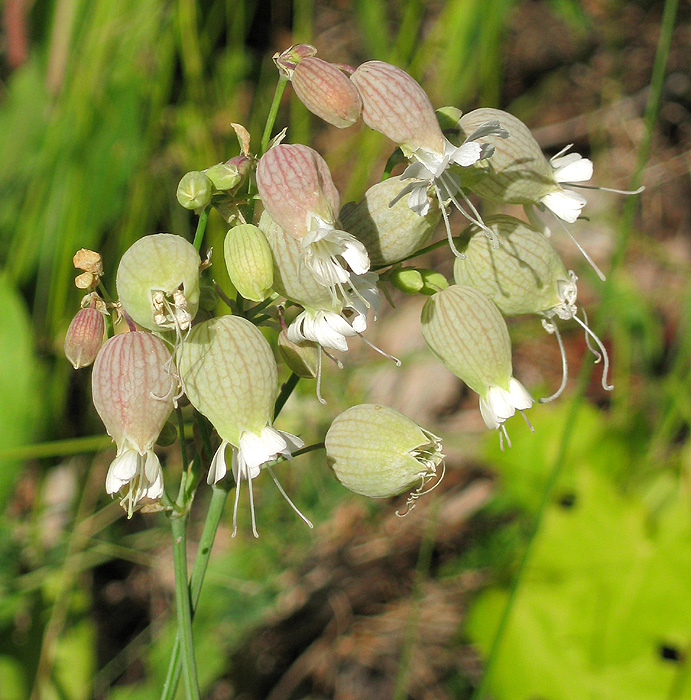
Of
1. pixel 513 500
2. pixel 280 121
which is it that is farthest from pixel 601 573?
pixel 280 121

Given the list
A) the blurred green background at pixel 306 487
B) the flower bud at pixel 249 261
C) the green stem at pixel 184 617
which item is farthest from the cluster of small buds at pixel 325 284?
the blurred green background at pixel 306 487

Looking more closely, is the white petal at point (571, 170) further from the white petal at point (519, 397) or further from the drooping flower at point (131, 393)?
the drooping flower at point (131, 393)

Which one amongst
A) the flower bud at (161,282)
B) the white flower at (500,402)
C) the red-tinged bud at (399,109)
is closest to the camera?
the flower bud at (161,282)

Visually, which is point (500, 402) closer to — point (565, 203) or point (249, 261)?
point (565, 203)

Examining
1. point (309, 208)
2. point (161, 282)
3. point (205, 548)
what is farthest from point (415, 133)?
point (205, 548)

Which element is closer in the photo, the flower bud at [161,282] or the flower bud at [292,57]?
the flower bud at [161,282]

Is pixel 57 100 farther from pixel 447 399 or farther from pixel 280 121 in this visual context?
pixel 447 399
